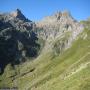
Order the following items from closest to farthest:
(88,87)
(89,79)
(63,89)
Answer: (88,87), (89,79), (63,89)

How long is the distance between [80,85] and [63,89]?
10.8 m

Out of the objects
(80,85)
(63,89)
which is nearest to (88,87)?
(80,85)

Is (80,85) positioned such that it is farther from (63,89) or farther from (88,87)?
(63,89)

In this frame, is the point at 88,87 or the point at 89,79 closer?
the point at 88,87

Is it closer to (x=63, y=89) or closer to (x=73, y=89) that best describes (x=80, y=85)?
(x=73, y=89)

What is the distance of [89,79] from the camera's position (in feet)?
261

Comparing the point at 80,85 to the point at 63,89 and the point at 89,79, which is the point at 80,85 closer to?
the point at 89,79

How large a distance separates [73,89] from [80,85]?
2.36 metres

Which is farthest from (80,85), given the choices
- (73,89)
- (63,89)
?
(63,89)

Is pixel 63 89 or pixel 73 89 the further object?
pixel 63 89

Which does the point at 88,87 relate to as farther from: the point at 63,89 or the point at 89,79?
the point at 63,89

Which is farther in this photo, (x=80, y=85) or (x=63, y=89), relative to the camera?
(x=63, y=89)

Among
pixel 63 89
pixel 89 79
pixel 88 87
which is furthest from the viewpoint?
pixel 63 89

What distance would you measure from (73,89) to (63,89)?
10.2 m
